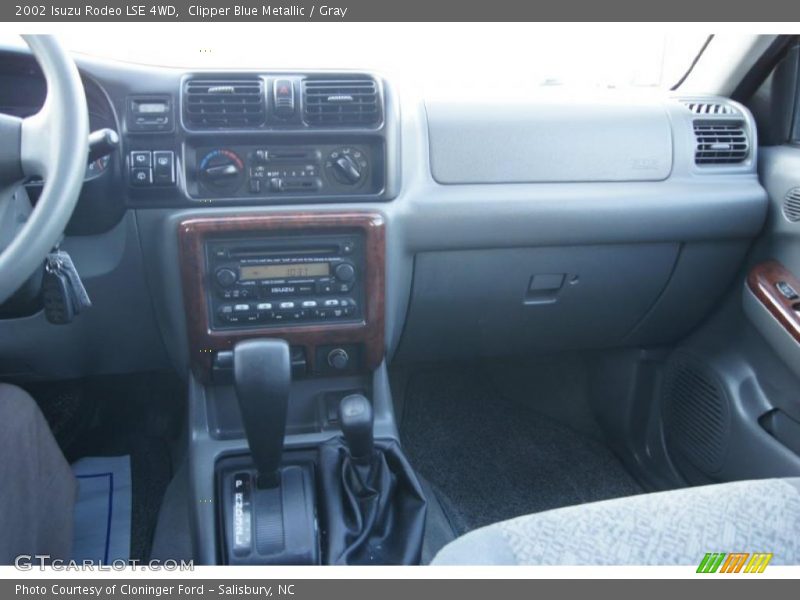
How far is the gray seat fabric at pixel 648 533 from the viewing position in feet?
2.96

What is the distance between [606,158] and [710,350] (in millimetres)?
656

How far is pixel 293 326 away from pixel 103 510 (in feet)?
2.71

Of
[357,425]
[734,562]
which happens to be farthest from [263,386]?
[734,562]

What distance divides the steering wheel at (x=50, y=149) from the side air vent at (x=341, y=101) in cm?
50

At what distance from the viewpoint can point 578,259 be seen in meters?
1.76

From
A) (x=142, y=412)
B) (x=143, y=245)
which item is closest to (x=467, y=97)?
(x=143, y=245)

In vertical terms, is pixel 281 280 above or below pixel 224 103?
below

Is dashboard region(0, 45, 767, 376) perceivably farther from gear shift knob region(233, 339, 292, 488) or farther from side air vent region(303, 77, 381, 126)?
gear shift knob region(233, 339, 292, 488)

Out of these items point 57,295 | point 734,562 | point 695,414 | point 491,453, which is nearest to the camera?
point 734,562

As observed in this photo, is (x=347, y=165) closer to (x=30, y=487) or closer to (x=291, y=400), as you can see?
(x=291, y=400)

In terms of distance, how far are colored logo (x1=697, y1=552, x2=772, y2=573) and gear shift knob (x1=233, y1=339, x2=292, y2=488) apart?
75 cm

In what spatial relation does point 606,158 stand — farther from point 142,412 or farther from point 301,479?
point 142,412

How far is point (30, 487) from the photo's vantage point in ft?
4.52

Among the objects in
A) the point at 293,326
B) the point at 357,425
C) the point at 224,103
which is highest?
the point at 224,103
